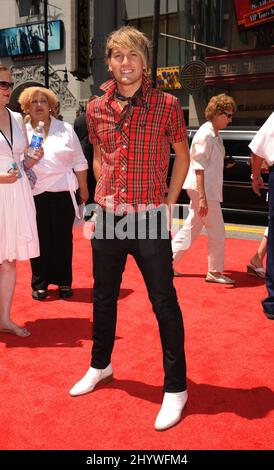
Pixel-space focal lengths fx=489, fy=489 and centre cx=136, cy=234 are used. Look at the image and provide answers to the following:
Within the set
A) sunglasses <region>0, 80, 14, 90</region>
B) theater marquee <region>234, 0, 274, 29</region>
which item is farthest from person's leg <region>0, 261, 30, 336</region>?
theater marquee <region>234, 0, 274, 29</region>

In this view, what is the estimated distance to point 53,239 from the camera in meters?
4.82

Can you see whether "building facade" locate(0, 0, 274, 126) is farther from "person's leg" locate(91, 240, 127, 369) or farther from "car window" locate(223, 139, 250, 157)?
"person's leg" locate(91, 240, 127, 369)

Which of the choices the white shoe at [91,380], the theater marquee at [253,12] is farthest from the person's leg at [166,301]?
the theater marquee at [253,12]

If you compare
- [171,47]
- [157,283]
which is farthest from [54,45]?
[157,283]

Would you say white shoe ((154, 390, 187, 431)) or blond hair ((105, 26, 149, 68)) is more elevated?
blond hair ((105, 26, 149, 68))

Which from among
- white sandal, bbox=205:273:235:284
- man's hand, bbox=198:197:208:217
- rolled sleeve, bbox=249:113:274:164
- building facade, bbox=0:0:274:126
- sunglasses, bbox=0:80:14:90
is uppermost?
building facade, bbox=0:0:274:126

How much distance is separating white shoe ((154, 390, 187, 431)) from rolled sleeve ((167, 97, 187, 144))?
4.61 feet

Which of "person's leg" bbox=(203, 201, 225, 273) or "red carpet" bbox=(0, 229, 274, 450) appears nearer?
"red carpet" bbox=(0, 229, 274, 450)

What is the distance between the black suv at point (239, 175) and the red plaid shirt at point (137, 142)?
731 centimetres

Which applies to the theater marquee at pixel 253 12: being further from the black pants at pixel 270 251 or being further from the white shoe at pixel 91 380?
the white shoe at pixel 91 380

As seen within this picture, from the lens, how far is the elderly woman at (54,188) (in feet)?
14.5

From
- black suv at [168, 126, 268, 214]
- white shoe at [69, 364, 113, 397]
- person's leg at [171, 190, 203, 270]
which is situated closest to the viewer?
white shoe at [69, 364, 113, 397]

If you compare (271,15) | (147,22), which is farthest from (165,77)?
(271,15)

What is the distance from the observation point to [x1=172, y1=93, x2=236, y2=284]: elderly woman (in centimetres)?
499
